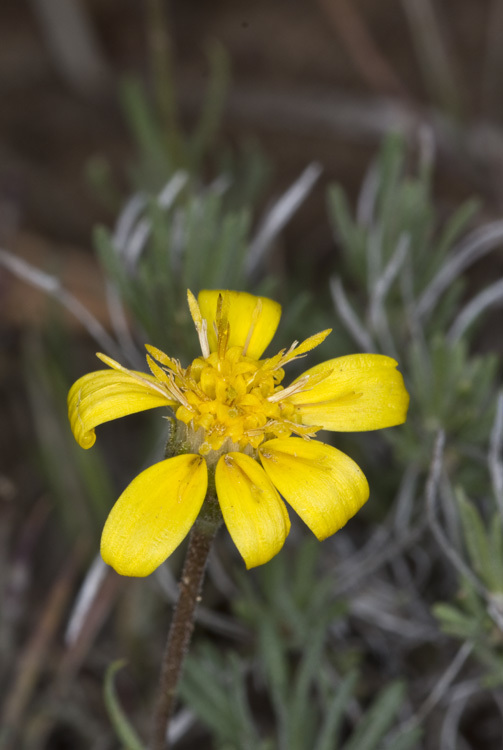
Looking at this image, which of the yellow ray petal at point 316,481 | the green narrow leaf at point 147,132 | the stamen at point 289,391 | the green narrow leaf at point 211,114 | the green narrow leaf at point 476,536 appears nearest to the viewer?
the yellow ray petal at point 316,481

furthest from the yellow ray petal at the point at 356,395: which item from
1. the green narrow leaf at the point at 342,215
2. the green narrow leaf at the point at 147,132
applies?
the green narrow leaf at the point at 147,132

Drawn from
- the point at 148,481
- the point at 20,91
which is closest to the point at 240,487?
the point at 148,481

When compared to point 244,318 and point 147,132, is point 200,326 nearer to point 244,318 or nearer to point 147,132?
point 244,318

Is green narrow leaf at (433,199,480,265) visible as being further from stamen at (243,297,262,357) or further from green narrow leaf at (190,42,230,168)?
green narrow leaf at (190,42,230,168)

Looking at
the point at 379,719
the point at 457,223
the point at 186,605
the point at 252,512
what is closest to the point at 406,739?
the point at 379,719

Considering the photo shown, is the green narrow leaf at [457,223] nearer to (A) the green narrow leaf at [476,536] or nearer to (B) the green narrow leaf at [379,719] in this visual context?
(A) the green narrow leaf at [476,536]

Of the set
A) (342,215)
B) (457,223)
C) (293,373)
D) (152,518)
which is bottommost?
(152,518)

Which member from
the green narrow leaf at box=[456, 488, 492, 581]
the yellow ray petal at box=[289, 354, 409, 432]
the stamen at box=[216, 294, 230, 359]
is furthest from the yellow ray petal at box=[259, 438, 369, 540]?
the green narrow leaf at box=[456, 488, 492, 581]
